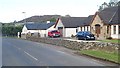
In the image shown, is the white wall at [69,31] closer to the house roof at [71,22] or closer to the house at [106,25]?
the house roof at [71,22]

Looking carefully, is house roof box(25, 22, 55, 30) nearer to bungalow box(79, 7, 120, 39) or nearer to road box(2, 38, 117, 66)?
bungalow box(79, 7, 120, 39)

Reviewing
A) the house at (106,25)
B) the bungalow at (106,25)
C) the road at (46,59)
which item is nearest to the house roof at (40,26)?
the bungalow at (106,25)

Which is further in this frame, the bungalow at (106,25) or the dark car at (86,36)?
the bungalow at (106,25)

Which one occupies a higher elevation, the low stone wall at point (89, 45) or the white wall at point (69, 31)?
the white wall at point (69, 31)

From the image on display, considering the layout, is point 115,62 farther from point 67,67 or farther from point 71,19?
point 71,19

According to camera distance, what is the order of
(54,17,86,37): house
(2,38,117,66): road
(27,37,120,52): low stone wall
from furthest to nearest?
(54,17,86,37): house, (27,37,120,52): low stone wall, (2,38,117,66): road

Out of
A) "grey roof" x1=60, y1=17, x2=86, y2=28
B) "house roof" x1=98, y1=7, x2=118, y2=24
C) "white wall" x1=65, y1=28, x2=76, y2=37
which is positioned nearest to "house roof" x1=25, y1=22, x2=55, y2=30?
"grey roof" x1=60, y1=17, x2=86, y2=28

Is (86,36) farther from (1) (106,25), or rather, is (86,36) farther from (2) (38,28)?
(2) (38,28)

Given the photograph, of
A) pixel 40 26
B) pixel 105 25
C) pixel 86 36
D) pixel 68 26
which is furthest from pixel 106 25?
pixel 40 26

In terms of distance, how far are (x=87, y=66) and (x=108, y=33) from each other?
33403 millimetres

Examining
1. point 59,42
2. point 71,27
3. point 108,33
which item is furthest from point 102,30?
point 71,27

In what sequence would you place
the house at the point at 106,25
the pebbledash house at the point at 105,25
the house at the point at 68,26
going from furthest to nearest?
the house at the point at 68,26 → the pebbledash house at the point at 105,25 → the house at the point at 106,25

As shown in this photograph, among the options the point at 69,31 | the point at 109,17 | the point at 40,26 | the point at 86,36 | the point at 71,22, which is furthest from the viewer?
the point at 40,26

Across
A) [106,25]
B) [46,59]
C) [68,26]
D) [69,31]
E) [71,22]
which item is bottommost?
[46,59]
